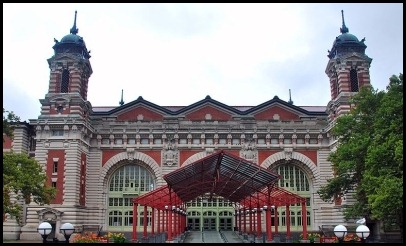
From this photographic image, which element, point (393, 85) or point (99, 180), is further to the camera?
point (99, 180)

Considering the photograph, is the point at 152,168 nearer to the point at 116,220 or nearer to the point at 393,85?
the point at 116,220

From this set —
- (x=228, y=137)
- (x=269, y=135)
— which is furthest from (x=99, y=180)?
(x=269, y=135)

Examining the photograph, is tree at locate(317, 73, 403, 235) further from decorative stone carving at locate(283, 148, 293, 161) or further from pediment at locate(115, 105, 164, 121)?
pediment at locate(115, 105, 164, 121)

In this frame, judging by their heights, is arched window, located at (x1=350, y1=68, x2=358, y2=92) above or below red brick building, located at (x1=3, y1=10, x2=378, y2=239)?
A: above

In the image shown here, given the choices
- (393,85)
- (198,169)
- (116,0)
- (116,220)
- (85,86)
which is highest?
(85,86)

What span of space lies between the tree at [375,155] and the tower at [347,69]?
9418mm

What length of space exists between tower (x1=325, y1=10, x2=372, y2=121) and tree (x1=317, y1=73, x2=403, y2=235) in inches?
371

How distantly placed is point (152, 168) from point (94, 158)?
701cm

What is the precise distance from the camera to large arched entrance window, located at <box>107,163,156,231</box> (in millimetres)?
55719

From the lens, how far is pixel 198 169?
34.7 meters

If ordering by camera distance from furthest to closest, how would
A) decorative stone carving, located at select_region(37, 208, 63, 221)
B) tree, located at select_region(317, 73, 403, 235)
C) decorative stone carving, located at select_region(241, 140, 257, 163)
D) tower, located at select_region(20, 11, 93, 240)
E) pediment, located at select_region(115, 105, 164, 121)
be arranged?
pediment, located at select_region(115, 105, 164, 121) → decorative stone carving, located at select_region(241, 140, 257, 163) → tower, located at select_region(20, 11, 93, 240) → decorative stone carving, located at select_region(37, 208, 63, 221) → tree, located at select_region(317, 73, 403, 235)

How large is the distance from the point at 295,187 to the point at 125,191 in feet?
66.4

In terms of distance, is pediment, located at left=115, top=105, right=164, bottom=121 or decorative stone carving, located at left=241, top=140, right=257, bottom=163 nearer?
decorative stone carving, located at left=241, top=140, right=257, bottom=163

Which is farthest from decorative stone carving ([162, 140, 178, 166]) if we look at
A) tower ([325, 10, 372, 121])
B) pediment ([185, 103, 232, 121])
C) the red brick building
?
tower ([325, 10, 372, 121])
